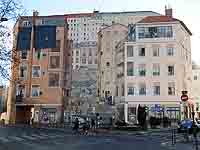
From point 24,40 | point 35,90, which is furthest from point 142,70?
point 24,40

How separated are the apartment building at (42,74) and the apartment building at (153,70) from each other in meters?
11.3

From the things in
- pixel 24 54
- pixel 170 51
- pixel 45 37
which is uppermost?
pixel 45 37

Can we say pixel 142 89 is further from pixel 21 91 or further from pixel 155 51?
pixel 21 91

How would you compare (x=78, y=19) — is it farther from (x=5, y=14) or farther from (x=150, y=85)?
(x=5, y=14)

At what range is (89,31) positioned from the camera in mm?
152375

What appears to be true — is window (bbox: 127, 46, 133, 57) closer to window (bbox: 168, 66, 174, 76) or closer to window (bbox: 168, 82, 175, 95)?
window (bbox: 168, 66, 174, 76)

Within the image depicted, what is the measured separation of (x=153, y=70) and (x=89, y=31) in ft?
296

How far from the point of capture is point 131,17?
12812 centimetres

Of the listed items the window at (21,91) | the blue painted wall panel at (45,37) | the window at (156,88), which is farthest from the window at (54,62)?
the window at (156,88)

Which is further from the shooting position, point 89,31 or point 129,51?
point 89,31

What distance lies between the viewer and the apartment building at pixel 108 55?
3233 inches

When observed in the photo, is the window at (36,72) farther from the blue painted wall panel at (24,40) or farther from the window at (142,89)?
the window at (142,89)

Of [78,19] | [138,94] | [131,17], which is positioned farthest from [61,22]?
[78,19]

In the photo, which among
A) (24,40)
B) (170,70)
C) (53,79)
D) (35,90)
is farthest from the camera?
(24,40)
